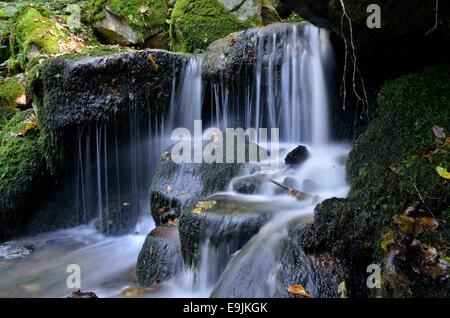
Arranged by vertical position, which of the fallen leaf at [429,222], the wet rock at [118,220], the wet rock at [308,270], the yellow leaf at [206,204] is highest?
the fallen leaf at [429,222]

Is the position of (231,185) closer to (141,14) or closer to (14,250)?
(14,250)

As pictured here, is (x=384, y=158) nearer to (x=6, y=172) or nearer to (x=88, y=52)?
(x=88, y=52)

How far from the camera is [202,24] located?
823 cm

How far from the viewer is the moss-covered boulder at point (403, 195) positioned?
253cm

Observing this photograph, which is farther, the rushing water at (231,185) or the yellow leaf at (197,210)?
the yellow leaf at (197,210)

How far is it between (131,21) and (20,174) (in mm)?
5322

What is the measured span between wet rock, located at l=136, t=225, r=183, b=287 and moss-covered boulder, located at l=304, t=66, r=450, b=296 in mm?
1544

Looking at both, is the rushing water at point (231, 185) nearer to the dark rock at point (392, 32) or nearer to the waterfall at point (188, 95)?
the waterfall at point (188, 95)

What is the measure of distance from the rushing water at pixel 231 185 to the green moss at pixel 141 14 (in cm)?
423

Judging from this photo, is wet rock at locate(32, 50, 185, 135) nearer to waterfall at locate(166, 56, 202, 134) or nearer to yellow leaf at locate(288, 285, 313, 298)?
waterfall at locate(166, 56, 202, 134)

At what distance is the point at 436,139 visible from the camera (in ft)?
10.4

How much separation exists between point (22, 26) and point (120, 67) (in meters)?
5.00

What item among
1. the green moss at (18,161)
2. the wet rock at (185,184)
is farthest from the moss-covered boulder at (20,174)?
the wet rock at (185,184)
